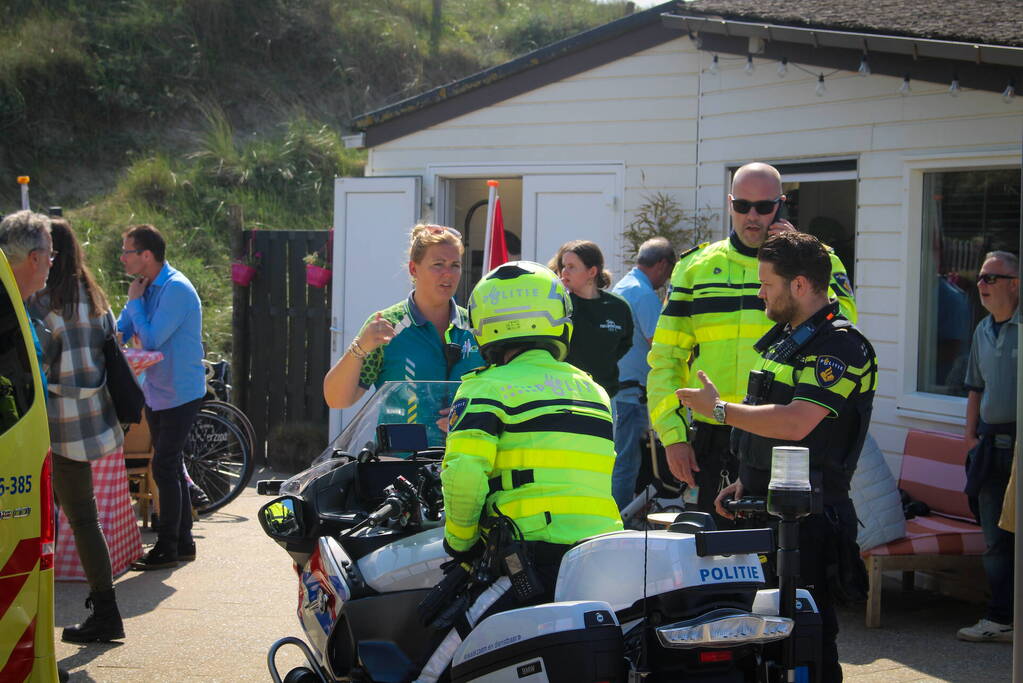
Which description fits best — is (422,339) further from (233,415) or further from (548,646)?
(233,415)

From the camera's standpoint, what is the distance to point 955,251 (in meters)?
7.76

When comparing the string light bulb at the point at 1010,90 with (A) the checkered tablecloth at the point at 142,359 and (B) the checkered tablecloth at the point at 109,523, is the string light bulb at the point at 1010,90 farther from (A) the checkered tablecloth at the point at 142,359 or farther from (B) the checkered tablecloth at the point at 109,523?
(B) the checkered tablecloth at the point at 109,523

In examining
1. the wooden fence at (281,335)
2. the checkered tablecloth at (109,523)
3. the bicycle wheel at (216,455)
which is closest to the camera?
the checkered tablecloth at (109,523)

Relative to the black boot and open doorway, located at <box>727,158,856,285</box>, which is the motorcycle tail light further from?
open doorway, located at <box>727,158,856,285</box>

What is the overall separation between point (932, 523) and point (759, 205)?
111 inches

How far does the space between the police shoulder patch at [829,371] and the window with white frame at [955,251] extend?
4054 mm

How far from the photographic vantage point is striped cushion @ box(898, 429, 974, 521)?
22.3 feet

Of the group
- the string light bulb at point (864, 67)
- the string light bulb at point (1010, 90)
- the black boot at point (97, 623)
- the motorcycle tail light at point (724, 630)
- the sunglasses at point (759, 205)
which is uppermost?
the string light bulb at point (864, 67)

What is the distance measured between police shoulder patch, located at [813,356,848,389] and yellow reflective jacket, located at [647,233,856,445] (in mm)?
658

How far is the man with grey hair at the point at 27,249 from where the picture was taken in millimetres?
5230

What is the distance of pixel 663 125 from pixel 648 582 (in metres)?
7.07

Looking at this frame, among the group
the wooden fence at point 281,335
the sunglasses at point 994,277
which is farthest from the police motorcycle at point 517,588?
the wooden fence at point 281,335

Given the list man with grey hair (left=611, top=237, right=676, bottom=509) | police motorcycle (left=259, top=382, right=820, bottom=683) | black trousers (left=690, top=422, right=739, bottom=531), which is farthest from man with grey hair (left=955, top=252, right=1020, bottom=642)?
police motorcycle (left=259, top=382, right=820, bottom=683)

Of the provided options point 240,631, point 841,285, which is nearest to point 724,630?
point 841,285
